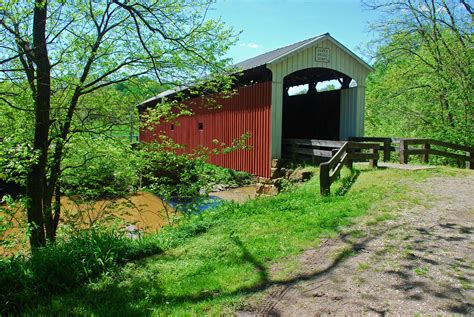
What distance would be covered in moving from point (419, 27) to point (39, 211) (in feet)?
46.2

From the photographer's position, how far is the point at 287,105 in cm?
1555

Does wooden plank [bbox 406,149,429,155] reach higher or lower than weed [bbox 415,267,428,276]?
higher

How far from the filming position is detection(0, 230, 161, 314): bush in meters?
3.55

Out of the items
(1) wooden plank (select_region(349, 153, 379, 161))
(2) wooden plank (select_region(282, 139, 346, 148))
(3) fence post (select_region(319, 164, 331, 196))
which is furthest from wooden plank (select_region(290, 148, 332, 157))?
(3) fence post (select_region(319, 164, 331, 196))

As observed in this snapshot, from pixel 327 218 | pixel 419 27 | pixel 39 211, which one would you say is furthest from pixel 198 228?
pixel 419 27

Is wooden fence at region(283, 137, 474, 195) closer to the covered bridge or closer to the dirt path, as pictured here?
the covered bridge

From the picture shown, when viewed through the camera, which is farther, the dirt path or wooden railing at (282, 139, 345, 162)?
wooden railing at (282, 139, 345, 162)

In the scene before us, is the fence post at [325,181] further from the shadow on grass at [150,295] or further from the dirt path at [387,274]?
the shadow on grass at [150,295]

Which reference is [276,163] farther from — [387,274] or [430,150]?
[387,274]

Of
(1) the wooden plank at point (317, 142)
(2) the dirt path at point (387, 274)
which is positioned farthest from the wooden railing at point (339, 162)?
(2) the dirt path at point (387, 274)

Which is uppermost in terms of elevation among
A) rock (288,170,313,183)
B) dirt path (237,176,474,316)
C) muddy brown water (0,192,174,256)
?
rock (288,170,313,183)

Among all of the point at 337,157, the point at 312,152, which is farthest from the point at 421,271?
the point at 312,152

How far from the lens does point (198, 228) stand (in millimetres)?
5930

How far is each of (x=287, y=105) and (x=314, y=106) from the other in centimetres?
160
